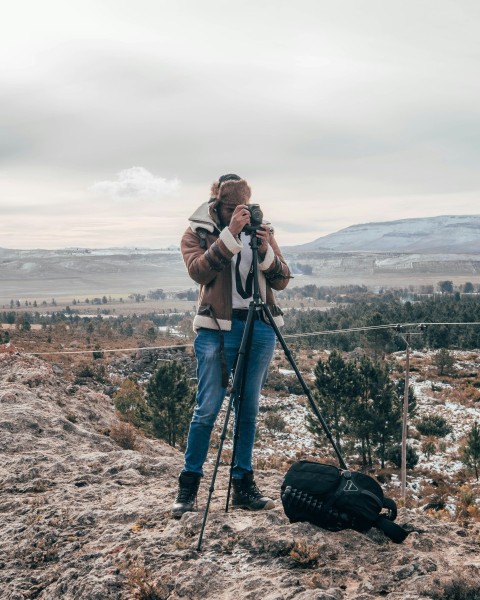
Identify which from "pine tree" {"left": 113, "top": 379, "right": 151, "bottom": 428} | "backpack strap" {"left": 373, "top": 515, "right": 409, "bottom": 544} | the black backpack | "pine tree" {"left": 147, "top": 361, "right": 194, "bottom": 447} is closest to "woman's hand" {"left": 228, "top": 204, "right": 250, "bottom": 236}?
the black backpack

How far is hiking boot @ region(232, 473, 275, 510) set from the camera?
3.66 meters

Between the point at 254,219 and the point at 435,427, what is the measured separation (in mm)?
40239

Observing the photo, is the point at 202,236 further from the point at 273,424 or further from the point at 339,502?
the point at 273,424

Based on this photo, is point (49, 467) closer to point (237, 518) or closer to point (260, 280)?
point (237, 518)

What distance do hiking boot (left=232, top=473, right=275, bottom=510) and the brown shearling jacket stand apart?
Answer: 1091 mm

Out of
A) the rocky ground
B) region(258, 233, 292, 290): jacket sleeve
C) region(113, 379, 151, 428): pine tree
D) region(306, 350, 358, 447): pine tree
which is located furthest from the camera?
region(306, 350, 358, 447): pine tree

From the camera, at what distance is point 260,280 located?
3.70 m

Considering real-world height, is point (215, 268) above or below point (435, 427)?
above

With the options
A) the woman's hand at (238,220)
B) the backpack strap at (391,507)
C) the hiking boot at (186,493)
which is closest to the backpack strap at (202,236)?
the woman's hand at (238,220)

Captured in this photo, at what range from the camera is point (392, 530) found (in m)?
3.11

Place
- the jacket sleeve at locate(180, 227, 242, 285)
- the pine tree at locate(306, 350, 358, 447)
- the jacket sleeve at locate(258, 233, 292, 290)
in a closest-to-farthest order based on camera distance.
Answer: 1. the jacket sleeve at locate(180, 227, 242, 285)
2. the jacket sleeve at locate(258, 233, 292, 290)
3. the pine tree at locate(306, 350, 358, 447)

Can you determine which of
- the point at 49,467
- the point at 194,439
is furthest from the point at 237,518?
the point at 49,467

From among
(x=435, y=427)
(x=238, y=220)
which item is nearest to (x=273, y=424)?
(x=435, y=427)

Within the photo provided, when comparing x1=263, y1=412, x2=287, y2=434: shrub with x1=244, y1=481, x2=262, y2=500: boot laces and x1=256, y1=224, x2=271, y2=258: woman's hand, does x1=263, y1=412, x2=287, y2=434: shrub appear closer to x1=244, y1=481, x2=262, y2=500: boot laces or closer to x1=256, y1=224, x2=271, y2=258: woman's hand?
x1=244, y1=481, x2=262, y2=500: boot laces
